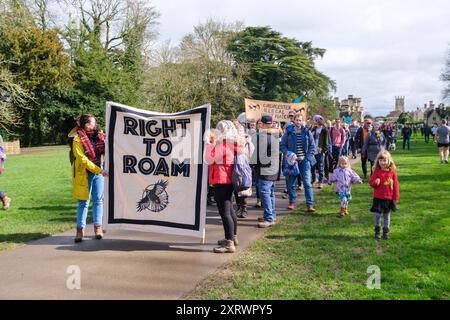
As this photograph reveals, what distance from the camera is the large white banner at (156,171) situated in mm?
6363

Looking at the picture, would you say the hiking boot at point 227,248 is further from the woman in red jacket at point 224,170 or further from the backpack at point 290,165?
the backpack at point 290,165

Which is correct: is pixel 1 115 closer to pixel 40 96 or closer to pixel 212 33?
pixel 40 96

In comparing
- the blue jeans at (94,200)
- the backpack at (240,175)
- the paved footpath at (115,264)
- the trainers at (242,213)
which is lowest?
the paved footpath at (115,264)

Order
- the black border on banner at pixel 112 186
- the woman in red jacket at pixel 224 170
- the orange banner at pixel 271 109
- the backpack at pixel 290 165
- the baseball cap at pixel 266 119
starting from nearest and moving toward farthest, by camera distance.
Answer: the woman in red jacket at pixel 224 170 → the black border on banner at pixel 112 186 → the baseball cap at pixel 266 119 → the backpack at pixel 290 165 → the orange banner at pixel 271 109

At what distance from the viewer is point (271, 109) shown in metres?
15.3

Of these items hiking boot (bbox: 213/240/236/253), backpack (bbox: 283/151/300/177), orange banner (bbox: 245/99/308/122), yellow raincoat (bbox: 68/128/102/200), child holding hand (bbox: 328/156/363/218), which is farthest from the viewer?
orange banner (bbox: 245/99/308/122)

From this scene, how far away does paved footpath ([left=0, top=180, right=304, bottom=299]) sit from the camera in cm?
457

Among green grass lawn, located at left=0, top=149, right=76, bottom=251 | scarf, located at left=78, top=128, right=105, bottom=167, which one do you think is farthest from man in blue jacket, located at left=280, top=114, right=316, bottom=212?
green grass lawn, located at left=0, top=149, right=76, bottom=251

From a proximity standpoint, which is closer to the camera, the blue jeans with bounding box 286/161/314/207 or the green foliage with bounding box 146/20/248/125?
the blue jeans with bounding box 286/161/314/207

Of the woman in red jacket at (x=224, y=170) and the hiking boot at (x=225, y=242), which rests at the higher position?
the woman in red jacket at (x=224, y=170)

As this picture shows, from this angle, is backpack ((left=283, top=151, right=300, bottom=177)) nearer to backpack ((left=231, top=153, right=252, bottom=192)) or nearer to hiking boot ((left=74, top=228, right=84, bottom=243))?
backpack ((left=231, top=153, right=252, bottom=192))

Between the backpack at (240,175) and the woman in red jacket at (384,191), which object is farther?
the woman in red jacket at (384,191)

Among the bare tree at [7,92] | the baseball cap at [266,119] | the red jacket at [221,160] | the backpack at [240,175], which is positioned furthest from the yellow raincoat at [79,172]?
the bare tree at [7,92]
